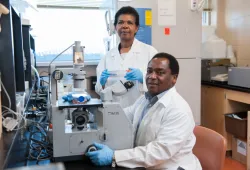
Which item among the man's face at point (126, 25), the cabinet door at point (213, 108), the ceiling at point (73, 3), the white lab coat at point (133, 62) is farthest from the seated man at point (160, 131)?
the ceiling at point (73, 3)

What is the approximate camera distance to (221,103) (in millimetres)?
3184

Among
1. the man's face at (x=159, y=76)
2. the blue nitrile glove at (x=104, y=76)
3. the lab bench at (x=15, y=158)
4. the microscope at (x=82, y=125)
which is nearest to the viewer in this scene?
the lab bench at (x=15, y=158)

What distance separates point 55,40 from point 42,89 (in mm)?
796

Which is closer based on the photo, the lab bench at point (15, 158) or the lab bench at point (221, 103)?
the lab bench at point (15, 158)

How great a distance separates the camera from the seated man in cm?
114

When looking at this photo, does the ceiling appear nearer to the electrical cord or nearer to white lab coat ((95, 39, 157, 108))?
white lab coat ((95, 39, 157, 108))

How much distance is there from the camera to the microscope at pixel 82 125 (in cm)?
113

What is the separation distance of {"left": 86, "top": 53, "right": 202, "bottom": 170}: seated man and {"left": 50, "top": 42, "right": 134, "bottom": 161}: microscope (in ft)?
0.16

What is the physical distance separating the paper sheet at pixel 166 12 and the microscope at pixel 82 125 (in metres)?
1.70

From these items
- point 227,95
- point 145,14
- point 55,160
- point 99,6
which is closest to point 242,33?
point 227,95

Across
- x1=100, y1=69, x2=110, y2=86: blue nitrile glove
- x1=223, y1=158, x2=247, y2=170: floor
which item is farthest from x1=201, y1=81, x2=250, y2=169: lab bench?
x1=100, y1=69, x2=110, y2=86: blue nitrile glove

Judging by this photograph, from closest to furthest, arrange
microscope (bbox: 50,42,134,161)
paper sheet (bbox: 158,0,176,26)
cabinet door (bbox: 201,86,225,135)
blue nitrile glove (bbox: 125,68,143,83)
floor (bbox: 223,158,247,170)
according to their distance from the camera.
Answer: microscope (bbox: 50,42,134,161) → blue nitrile glove (bbox: 125,68,143,83) → paper sheet (bbox: 158,0,176,26) → floor (bbox: 223,158,247,170) → cabinet door (bbox: 201,86,225,135)

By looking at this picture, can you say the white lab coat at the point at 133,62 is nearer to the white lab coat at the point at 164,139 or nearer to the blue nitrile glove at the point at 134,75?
the blue nitrile glove at the point at 134,75

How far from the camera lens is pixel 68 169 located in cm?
107
